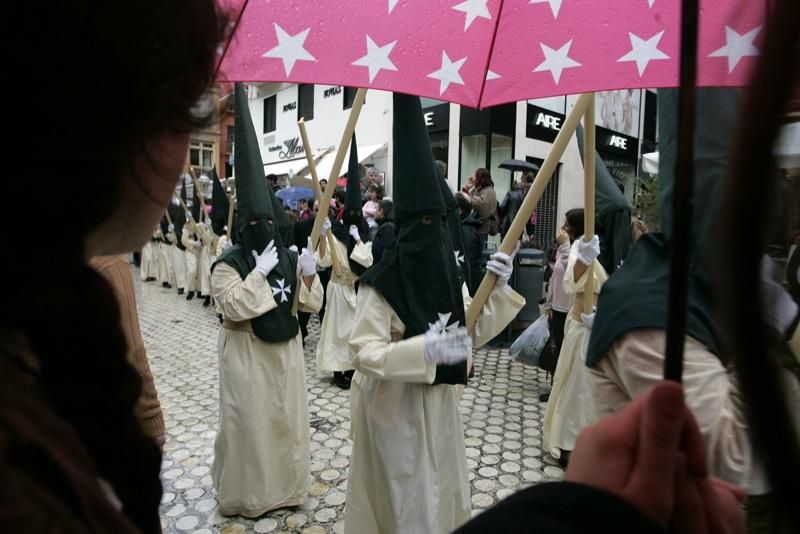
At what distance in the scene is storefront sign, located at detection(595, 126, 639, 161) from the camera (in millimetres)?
16109

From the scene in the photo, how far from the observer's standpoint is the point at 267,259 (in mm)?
3371

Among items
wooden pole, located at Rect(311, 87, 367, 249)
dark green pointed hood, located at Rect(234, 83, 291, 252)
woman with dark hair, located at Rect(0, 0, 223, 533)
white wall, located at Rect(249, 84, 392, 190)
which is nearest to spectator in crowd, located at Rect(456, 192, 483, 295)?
wooden pole, located at Rect(311, 87, 367, 249)

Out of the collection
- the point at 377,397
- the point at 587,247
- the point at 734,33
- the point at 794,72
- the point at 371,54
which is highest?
the point at 371,54

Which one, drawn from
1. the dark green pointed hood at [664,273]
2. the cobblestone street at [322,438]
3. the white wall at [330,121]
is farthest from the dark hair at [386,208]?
the dark green pointed hood at [664,273]

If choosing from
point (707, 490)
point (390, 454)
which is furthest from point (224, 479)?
point (707, 490)

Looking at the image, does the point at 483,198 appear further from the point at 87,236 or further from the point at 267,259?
the point at 87,236

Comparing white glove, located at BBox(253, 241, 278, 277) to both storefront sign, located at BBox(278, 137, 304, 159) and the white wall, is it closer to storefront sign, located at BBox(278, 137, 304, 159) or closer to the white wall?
the white wall

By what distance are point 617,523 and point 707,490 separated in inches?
5.9

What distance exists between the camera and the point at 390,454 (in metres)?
2.54

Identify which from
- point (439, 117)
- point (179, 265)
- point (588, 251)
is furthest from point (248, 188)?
point (439, 117)

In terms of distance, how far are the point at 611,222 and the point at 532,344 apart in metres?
1.55

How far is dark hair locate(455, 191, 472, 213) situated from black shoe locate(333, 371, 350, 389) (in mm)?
2421

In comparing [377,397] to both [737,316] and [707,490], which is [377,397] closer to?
[707,490]

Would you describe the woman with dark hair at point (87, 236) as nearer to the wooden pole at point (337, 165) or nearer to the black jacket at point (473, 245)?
the wooden pole at point (337, 165)
